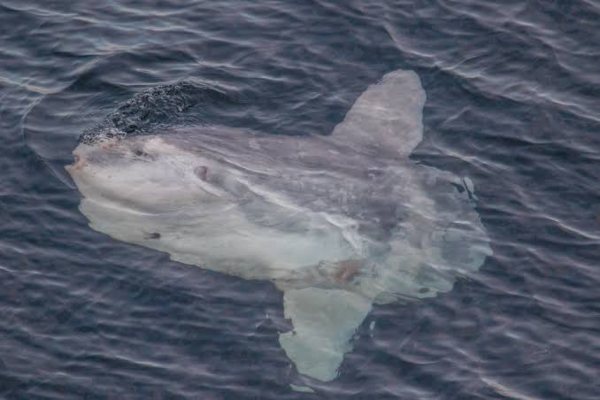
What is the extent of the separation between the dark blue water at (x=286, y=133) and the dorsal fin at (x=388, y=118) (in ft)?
0.84

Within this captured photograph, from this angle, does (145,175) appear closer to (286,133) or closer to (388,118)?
(286,133)

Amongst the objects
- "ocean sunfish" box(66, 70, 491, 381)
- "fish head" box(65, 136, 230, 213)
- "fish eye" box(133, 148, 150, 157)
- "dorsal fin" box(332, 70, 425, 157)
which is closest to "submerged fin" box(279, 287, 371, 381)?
"ocean sunfish" box(66, 70, 491, 381)

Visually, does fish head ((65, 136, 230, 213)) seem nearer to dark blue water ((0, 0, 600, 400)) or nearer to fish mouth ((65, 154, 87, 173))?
fish mouth ((65, 154, 87, 173))

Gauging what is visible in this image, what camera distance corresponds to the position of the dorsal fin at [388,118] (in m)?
14.0

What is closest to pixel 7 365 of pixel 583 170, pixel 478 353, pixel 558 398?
pixel 478 353

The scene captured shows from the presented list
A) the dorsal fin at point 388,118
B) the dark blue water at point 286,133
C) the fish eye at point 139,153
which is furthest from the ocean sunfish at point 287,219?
the dorsal fin at point 388,118

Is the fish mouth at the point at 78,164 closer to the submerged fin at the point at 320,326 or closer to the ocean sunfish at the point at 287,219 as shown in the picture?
the ocean sunfish at the point at 287,219

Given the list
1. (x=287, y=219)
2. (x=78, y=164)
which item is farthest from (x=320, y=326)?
(x=78, y=164)

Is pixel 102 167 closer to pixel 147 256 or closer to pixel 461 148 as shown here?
pixel 147 256

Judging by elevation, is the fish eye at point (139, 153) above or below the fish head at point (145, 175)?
above

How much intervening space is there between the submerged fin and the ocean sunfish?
2 cm

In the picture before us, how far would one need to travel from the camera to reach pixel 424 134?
14391 mm

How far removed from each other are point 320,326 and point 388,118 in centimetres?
371

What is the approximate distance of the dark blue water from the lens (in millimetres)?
11055
